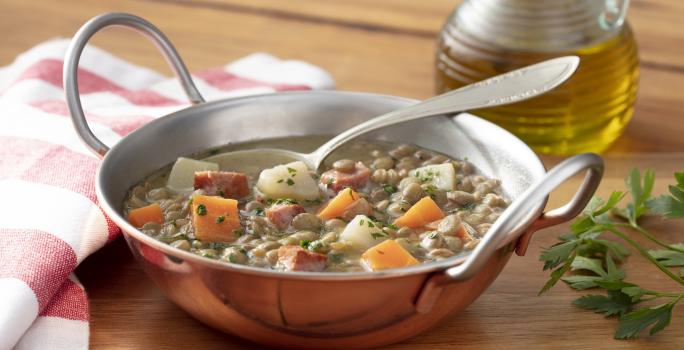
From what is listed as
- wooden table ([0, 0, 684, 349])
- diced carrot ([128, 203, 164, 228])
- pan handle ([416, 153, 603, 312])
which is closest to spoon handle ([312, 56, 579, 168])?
wooden table ([0, 0, 684, 349])

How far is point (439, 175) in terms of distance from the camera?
8.61ft

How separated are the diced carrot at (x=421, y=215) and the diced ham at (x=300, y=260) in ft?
0.91

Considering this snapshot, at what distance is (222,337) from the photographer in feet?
7.36

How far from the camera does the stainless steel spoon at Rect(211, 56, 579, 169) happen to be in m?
2.72

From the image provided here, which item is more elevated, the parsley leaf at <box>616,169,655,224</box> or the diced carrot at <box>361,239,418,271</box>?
the diced carrot at <box>361,239,418,271</box>

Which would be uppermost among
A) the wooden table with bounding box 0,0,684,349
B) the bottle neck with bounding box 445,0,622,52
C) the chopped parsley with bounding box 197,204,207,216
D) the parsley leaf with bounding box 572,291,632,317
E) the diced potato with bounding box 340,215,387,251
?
the bottle neck with bounding box 445,0,622,52

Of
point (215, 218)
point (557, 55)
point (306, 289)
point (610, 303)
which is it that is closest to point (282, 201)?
point (215, 218)

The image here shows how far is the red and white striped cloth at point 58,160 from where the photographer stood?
88.2 inches

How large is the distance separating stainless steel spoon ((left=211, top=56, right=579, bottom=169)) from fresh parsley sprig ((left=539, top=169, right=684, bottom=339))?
0.33 metres

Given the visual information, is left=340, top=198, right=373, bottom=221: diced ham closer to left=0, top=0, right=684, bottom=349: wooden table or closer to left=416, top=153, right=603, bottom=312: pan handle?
left=0, top=0, right=684, bottom=349: wooden table

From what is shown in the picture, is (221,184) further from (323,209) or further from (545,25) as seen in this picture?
(545,25)

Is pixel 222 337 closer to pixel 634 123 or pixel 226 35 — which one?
pixel 634 123

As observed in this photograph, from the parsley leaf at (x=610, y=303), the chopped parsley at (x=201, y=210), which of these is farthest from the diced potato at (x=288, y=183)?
the parsley leaf at (x=610, y=303)

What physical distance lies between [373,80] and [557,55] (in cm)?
84
